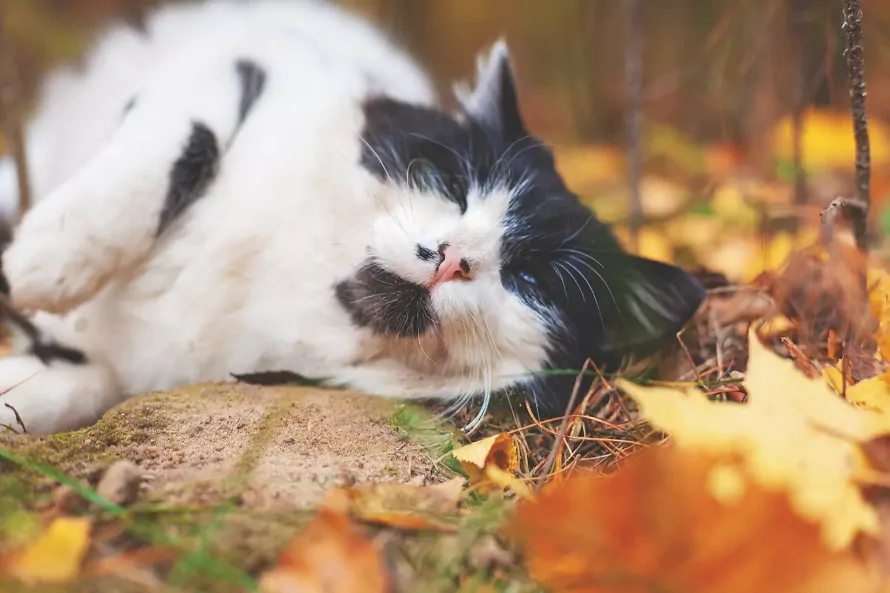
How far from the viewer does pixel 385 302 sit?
5.15 feet

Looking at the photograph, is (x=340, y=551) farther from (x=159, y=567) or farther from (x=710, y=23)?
(x=710, y=23)

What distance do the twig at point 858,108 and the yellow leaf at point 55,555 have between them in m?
1.62

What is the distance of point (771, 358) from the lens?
1.10m

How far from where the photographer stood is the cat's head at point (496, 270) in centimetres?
153

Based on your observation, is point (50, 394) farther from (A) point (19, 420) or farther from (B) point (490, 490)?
(B) point (490, 490)

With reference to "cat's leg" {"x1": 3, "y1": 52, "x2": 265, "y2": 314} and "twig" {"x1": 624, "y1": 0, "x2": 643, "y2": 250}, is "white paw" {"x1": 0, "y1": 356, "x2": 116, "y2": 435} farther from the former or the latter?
"twig" {"x1": 624, "y1": 0, "x2": 643, "y2": 250}

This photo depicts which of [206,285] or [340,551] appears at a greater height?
[206,285]

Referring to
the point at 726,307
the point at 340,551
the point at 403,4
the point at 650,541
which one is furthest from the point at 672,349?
the point at 403,4

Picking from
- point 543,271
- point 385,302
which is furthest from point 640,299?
point 385,302

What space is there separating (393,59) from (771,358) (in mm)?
2011

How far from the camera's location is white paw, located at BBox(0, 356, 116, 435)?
1.53 meters

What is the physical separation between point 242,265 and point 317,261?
19 cm

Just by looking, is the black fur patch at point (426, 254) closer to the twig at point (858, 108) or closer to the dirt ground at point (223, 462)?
the dirt ground at point (223, 462)

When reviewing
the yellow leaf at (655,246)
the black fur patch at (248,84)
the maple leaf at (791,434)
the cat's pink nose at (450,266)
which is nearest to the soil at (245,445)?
the cat's pink nose at (450,266)
